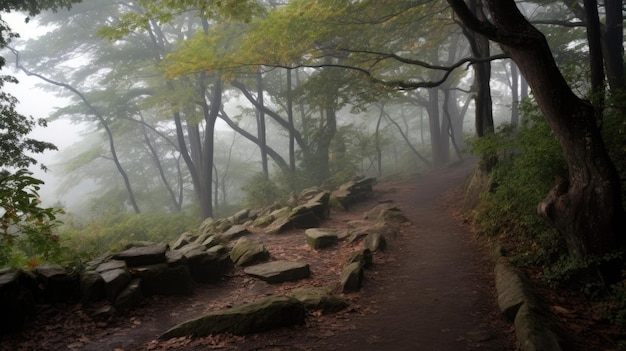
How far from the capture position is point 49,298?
481 cm

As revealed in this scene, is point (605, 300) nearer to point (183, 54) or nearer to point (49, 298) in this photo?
point (49, 298)

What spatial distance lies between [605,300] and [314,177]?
14.4 m

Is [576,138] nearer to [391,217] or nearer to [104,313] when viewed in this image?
[391,217]

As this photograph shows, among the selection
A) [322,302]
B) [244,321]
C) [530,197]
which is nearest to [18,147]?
[244,321]

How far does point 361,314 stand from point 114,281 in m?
3.63

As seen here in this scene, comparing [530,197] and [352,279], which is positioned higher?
[530,197]

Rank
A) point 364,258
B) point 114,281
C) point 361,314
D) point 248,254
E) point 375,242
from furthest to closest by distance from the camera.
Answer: point 375,242 → point 248,254 → point 364,258 → point 114,281 → point 361,314

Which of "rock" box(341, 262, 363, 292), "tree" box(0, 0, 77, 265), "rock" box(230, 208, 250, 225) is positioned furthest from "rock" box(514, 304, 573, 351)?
"rock" box(230, 208, 250, 225)

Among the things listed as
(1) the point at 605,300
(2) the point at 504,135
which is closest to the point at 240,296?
(1) the point at 605,300

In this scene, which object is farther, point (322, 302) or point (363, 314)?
point (322, 302)

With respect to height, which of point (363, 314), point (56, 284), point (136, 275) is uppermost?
point (56, 284)

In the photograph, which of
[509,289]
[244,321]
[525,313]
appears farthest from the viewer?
[509,289]

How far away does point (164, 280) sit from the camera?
5672 mm

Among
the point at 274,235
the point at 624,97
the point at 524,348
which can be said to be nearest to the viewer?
the point at 524,348
